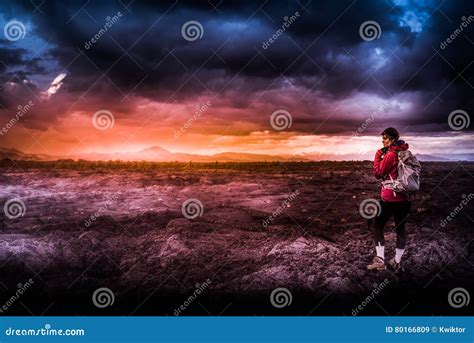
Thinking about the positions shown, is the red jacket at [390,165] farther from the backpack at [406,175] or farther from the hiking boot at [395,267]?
the hiking boot at [395,267]

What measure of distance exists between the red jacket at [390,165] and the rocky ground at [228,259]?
1316 millimetres

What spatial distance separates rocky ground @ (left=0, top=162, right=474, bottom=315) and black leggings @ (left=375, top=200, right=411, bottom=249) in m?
0.62

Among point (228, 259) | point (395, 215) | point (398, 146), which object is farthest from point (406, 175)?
point (228, 259)

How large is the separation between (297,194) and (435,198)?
417 cm

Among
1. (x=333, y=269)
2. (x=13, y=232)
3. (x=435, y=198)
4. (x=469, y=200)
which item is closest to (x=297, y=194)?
(x=435, y=198)

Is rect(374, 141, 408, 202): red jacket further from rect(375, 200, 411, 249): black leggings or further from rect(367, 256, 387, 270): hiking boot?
rect(367, 256, 387, 270): hiking boot

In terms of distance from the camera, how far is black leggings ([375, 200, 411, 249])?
5.58 metres

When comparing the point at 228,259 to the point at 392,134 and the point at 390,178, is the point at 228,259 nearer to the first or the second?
the point at 390,178

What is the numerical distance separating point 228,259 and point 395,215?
2937 millimetres

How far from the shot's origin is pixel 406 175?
5.41 metres

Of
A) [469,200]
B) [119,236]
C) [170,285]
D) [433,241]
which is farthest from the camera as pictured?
[469,200]

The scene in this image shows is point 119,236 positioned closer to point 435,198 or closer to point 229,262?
point 229,262

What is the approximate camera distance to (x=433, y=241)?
7.14 meters

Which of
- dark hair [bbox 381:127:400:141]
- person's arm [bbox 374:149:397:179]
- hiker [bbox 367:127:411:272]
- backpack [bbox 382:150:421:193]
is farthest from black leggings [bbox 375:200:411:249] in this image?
dark hair [bbox 381:127:400:141]
